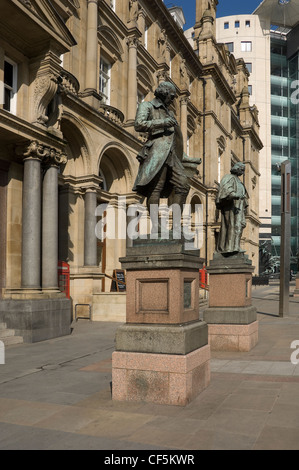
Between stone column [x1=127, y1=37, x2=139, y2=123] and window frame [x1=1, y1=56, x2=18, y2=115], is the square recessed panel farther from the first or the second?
stone column [x1=127, y1=37, x2=139, y2=123]

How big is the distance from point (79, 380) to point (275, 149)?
3319 inches

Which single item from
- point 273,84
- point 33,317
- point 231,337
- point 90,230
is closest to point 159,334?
point 231,337

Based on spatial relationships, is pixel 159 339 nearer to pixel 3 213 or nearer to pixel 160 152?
pixel 160 152

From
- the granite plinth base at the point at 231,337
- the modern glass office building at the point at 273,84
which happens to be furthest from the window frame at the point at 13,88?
the modern glass office building at the point at 273,84

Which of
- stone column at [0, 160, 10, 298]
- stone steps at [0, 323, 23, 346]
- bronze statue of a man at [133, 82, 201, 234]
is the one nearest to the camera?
bronze statue of a man at [133, 82, 201, 234]

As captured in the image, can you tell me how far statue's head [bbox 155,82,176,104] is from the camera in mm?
6734

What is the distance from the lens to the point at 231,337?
979 centimetres

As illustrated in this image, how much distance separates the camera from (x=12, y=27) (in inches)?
488

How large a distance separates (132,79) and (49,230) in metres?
12.0

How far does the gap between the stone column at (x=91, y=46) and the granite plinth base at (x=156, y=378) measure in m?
15.1

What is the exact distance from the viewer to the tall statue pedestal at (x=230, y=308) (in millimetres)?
9781

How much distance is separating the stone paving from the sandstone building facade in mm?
4205

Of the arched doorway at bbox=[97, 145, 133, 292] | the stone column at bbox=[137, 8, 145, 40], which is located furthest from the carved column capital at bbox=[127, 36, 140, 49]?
the arched doorway at bbox=[97, 145, 133, 292]

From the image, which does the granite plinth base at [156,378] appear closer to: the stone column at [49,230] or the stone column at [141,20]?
the stone column at [49,230]
